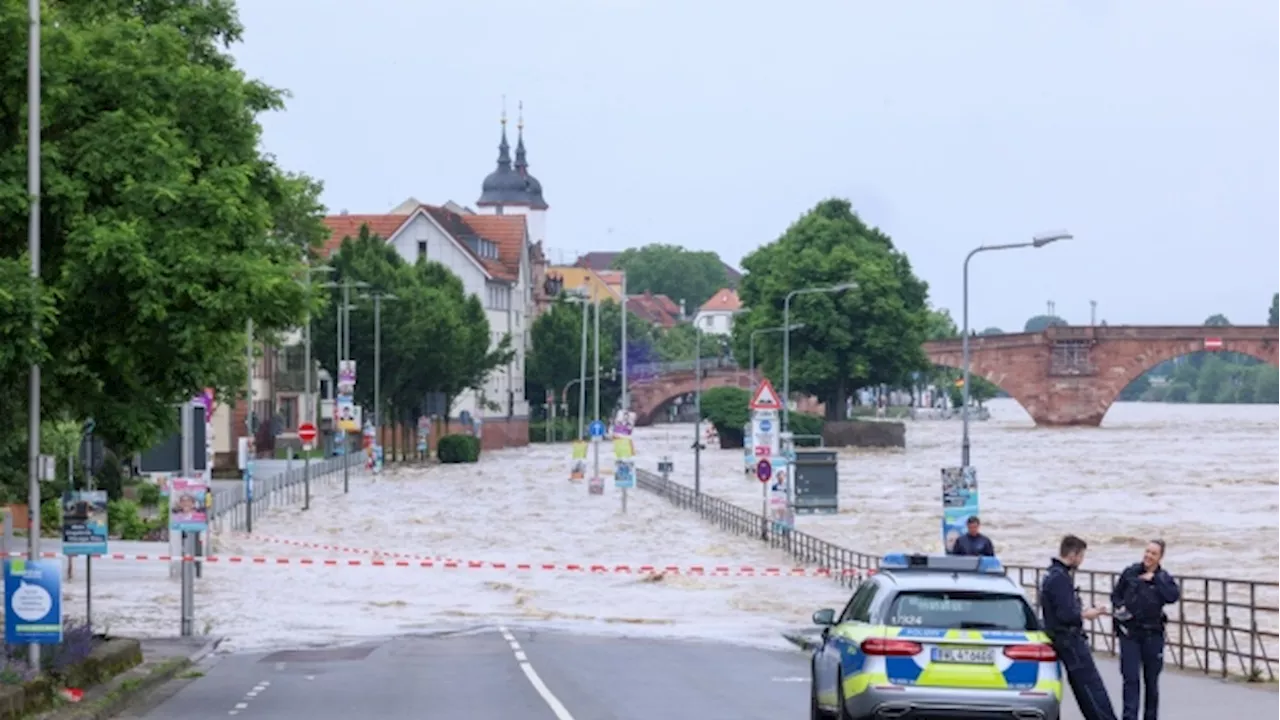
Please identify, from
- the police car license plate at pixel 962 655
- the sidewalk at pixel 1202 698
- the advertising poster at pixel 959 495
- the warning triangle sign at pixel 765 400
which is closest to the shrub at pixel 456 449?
the warning triangle sign at pixel 765 400

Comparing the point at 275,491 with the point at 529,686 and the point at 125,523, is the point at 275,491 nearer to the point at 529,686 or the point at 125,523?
the point at 125,523

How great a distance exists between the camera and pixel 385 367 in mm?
120375

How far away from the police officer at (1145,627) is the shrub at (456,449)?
107m

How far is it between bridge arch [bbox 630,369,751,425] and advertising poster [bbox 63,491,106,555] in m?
151

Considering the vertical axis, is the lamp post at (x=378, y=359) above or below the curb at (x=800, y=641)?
above

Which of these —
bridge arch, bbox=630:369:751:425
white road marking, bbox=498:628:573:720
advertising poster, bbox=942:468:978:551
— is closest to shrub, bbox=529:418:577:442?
bridge arch, bbox=630:369:751:425

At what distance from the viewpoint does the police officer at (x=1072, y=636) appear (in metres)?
18.2

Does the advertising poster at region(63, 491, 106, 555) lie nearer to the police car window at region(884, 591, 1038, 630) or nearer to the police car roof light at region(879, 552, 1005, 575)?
the police car roof light at region(879, 552, 1005, 575)

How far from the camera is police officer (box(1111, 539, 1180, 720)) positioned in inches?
718

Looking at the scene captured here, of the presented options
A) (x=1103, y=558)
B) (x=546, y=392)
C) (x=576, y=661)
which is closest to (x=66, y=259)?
(x=576, y=661)

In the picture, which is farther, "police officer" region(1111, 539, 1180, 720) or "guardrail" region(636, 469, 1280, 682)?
"guardrail" region(636, 469, 1280, 682)

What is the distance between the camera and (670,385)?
181625mm

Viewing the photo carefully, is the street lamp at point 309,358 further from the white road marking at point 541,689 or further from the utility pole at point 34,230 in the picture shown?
the white road marking at point 541,689

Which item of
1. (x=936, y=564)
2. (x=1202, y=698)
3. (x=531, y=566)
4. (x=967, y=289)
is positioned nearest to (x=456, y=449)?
(x=531, y=566)
